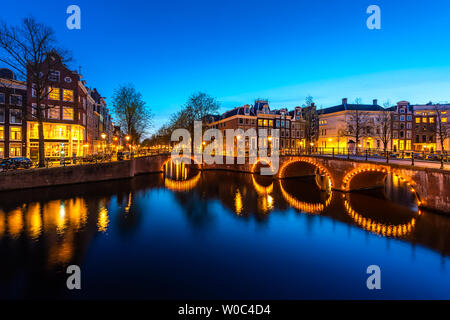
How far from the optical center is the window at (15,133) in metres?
34.8

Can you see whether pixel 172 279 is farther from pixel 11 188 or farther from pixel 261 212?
pixel 11 188

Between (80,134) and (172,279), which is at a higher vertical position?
(80,134)

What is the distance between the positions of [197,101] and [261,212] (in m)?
33.1

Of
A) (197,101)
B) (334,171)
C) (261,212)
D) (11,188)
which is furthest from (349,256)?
(197,101)

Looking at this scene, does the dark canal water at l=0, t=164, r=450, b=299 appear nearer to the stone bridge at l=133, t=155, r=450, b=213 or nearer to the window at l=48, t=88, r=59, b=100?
the stone bridge at l=133, t=155, r=450, b=213

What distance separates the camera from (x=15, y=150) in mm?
35156

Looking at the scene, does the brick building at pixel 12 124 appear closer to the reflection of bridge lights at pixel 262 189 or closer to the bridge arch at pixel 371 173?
the reflection of bridge lights at pixel 262 189

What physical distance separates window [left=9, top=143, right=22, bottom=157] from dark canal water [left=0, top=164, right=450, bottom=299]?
18.8 meters

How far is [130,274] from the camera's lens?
9.20 metres

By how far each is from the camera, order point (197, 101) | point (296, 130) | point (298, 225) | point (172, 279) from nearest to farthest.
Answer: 1. point (172, 279)
2. point (298, 225)
3. point (197, 101)
4. point (296, 130)

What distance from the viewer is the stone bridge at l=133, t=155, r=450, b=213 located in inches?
627

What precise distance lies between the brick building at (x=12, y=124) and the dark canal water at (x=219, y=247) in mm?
19026

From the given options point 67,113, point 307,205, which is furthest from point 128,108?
point 307,205
